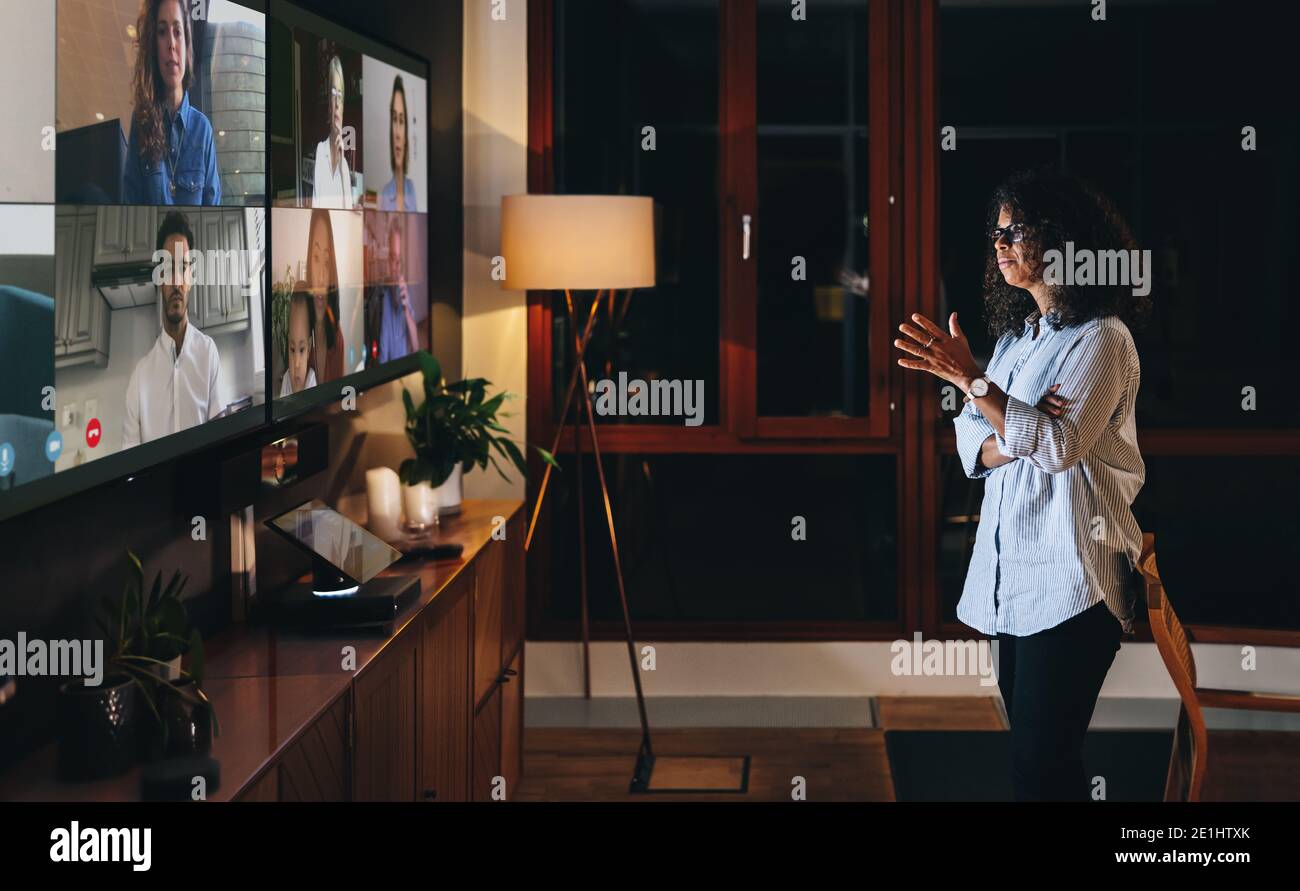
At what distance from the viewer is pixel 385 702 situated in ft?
8.18

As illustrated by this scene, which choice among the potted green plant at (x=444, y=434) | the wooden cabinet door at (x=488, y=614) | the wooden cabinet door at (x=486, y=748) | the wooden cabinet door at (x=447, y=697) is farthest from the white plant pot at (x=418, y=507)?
the wooden cabinet door at (x=486, y=748)

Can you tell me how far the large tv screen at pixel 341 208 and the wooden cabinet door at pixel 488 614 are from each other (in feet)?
1.80

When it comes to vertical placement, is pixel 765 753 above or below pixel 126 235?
below

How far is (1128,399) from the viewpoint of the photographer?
270cm

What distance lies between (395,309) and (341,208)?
575mm

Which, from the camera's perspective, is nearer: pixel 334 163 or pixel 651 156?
pixel 334 163

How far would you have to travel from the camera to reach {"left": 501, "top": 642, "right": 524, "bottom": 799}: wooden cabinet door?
12.4 ft

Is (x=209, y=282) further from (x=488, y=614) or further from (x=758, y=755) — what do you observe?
(x=758, y=755)

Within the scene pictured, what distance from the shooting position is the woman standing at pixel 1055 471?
2592 mm

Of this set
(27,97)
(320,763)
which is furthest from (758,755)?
(27,97)

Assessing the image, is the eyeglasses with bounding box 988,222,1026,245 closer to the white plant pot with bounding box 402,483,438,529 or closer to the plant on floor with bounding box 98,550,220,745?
the white plant pot with bounding box 402,483,438,529

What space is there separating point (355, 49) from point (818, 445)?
2269 mm
